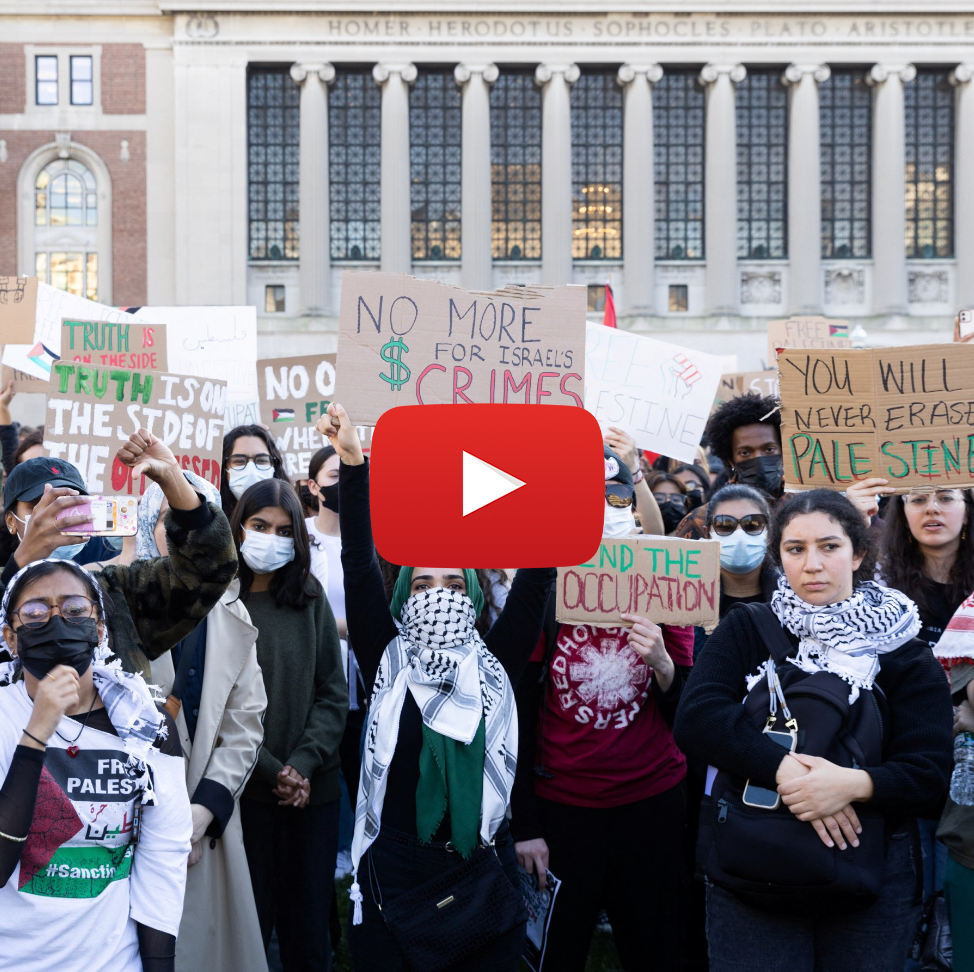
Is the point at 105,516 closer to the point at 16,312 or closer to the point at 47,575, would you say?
the point at 47,575

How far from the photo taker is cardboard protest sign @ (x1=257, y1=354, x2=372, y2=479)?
27.0 feet

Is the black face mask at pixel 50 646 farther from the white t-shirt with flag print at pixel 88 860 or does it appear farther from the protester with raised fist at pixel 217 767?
the protester with raised fist at pixel 217 767

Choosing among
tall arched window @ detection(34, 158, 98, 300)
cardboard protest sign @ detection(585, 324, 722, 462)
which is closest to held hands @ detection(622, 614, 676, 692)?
cardboard protest sign @ detection(585, 324, 722, 462)

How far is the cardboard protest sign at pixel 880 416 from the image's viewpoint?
455 centimetres

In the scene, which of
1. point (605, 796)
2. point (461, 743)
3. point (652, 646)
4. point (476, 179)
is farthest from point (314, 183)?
point (461, 743)

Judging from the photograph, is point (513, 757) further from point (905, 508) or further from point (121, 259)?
point (121, 259)

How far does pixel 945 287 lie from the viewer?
33000mm

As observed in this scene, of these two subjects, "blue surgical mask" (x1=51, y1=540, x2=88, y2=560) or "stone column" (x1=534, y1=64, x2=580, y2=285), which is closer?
"blue surgical mask" (x1=51, y1=540, x2=88, y2=560)

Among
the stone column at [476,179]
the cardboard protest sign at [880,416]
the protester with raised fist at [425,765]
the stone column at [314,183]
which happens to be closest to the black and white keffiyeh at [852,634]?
the protester with raised fist at [425,765]

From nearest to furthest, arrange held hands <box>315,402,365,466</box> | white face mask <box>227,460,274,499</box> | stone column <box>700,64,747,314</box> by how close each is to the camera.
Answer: held hands <box>315,402,365,466</box> → white face mask <box>227,460,274,499</box> → stone column <box>700,64,747,314</box>

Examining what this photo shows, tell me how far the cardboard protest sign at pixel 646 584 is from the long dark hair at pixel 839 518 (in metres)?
0.75

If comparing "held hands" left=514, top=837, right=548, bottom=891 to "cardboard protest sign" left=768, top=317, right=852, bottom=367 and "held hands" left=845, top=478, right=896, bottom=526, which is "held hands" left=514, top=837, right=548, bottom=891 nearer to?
"held hands" left=845, top=478, right=896, bottom=526

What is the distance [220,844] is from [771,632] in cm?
208

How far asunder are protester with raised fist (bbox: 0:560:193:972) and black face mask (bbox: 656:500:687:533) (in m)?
4.64
